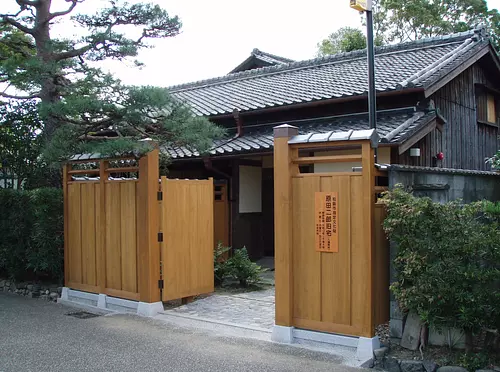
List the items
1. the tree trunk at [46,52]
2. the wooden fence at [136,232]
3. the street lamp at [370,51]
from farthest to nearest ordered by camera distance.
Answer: the tree trunk at [46,52] < the wooden fence at [136,232] < the street lamp at [370,51]

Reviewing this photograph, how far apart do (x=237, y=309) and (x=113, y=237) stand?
2454mm

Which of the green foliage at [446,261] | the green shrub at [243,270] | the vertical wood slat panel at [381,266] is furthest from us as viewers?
the green shrub at [243,270]

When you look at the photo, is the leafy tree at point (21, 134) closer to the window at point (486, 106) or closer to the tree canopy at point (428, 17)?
the window at point (486, 106)

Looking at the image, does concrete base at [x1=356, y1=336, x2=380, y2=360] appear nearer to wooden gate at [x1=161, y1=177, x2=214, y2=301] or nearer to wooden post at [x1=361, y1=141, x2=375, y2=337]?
wooden post at [x1=361, y1=141, x2=375, y2=337]

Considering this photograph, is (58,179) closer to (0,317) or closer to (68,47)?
(68,47)

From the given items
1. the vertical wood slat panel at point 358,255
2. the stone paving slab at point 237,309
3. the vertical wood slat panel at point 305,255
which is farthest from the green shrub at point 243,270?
the vertical wood slat panel at point 358,255

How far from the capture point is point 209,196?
9516mm

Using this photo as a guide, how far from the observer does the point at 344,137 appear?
625cm

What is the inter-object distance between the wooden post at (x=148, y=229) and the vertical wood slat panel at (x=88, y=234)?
129 centimetres

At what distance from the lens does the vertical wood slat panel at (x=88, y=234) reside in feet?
30.8

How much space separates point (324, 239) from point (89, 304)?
16.4 feet

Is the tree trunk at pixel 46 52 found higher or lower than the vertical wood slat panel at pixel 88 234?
higher

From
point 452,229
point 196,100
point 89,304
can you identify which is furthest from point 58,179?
point 452,229

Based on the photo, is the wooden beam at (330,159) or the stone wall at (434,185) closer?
the stone wall at (434,185)
